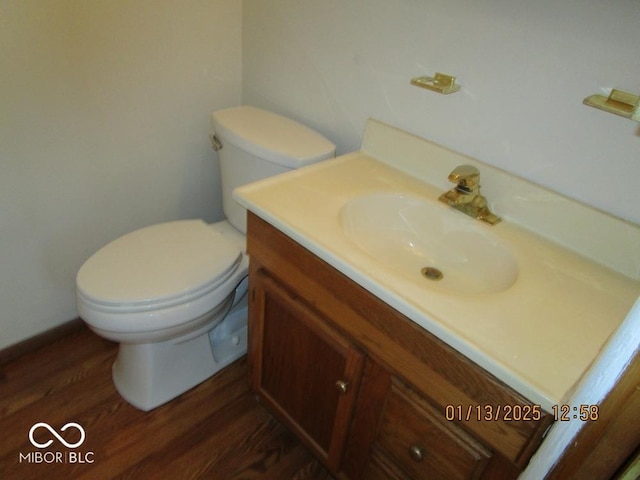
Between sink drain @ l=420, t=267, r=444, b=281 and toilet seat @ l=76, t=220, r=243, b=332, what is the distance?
60cm

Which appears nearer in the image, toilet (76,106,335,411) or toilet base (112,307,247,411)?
toilet (76,106,335,411)

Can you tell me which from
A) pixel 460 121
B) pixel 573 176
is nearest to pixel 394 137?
pixel 460 121

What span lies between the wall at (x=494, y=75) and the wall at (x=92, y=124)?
1.20 feet

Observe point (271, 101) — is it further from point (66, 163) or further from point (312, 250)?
point (312, 250)

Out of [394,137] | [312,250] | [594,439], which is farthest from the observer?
[394,137]

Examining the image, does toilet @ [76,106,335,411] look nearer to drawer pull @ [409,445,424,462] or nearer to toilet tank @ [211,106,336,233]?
toilet tank @ [211,106,336,233]

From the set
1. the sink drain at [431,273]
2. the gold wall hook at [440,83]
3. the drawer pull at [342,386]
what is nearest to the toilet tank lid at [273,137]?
the gold wall hook at [440,83]

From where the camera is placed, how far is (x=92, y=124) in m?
1.35

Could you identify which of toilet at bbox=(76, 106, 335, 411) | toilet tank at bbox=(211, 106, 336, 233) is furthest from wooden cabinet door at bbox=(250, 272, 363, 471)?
toilet tank at bbox=(211, 106, 336, 233)

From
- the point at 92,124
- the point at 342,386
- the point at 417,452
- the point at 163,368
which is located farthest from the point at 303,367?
the point at 92,124

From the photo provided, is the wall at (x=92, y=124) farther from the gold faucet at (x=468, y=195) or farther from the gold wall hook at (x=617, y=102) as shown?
the gold wall hook at (x=617, y=102)

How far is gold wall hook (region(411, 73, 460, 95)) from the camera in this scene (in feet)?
3.35

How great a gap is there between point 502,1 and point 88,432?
1.64 metres

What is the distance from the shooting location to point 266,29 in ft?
4.83
